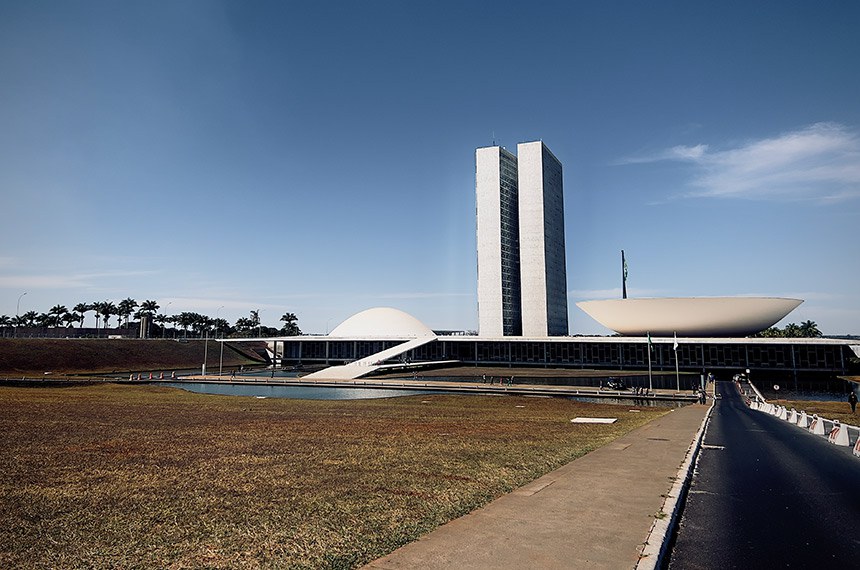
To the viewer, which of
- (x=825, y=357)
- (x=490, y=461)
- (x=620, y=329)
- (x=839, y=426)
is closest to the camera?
(x=490, y=461)

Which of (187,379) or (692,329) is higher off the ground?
(692,329)

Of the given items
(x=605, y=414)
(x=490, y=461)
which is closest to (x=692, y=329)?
(x=605, y=414)

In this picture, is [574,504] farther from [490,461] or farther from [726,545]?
[490,461]

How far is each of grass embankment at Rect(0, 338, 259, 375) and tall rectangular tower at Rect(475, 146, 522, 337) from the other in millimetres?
64127

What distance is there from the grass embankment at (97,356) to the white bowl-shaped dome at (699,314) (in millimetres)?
90207

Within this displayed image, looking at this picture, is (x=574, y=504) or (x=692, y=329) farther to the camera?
(x=692, y=329)

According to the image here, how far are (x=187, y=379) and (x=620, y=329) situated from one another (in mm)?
82181

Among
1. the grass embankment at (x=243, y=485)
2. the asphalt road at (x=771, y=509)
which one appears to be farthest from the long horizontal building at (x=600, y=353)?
the grass embankment at (x=243, y=485)

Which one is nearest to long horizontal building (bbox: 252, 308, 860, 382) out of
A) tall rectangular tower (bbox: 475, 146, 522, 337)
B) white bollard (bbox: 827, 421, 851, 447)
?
tall rectangular tower (bbox: 475, 146, 522, 337)

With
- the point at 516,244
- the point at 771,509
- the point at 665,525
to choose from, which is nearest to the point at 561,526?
the point at 665,525

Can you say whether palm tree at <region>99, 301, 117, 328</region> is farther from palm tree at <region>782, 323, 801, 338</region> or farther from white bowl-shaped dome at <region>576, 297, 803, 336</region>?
palm tree at <region>782, 323, 801, 338</region>

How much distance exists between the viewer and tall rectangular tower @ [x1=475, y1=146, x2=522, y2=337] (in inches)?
5394

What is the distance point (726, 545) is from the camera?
8.87 metres

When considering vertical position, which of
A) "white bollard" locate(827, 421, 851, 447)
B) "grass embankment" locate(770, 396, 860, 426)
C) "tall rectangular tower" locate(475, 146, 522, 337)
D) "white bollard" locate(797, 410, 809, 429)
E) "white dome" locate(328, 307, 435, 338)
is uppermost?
"tall rectangular tower" locate(475, 146, 522, 337)
